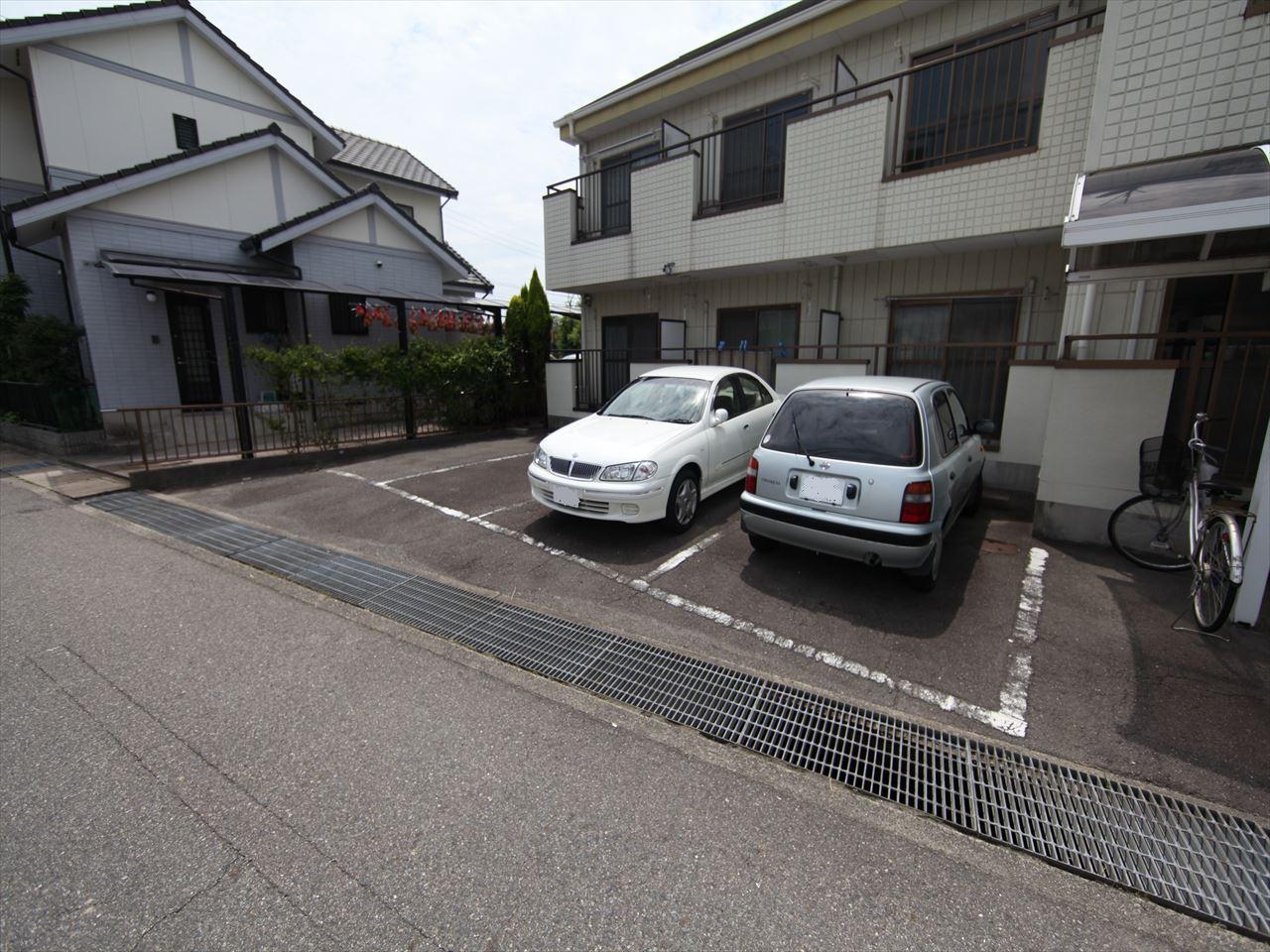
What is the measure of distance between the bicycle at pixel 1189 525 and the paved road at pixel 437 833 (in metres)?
2.73

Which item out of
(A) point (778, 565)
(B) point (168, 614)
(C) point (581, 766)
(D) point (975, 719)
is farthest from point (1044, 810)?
(B) point (168, 614)

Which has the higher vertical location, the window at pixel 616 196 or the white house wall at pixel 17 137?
the white house wall at pixel 17 137

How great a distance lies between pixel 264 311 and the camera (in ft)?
40.8

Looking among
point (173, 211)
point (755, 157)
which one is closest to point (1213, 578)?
point (755, 157)

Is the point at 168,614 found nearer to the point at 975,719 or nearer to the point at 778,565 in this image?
the point at 778,565

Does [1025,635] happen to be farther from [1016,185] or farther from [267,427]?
[267,427]

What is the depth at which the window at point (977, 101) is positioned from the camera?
23.1ft

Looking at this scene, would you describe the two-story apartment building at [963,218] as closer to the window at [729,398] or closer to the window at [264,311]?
the window at [729,398]

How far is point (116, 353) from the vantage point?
34.1 ft

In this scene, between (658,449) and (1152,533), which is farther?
(658,449)

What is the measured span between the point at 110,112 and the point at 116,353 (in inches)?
217

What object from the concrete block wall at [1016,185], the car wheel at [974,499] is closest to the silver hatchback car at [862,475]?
the car wheel at [974,499]

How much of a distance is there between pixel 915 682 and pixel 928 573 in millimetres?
1072

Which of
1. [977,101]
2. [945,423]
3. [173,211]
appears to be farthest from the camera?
[173,211]
